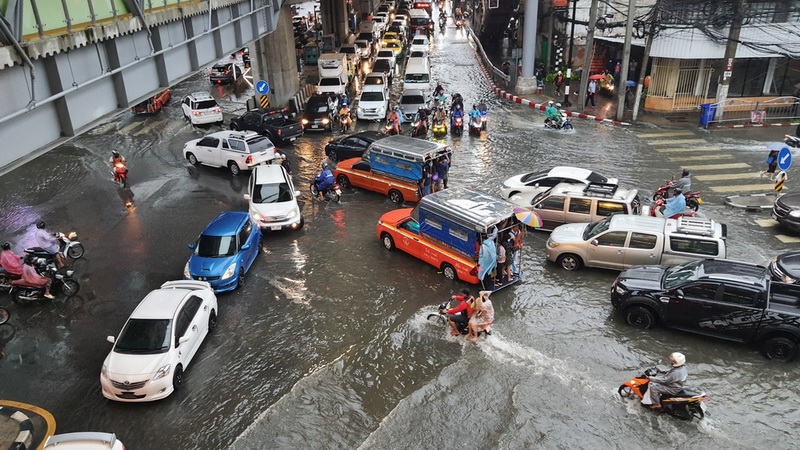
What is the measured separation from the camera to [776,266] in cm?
1242

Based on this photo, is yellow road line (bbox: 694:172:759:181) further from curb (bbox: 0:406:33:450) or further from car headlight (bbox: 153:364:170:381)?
curb (bbox: 0:406:33:450)

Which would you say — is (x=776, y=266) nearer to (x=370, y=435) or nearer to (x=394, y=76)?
(x=370, y=435)

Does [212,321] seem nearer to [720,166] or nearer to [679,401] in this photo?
[679,401]

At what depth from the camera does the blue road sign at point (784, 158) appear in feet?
56.4

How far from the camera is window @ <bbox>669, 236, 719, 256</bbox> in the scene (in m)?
12.6

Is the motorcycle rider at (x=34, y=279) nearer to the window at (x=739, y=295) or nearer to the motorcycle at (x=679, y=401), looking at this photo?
the motorcycle at (x=679, y=401)

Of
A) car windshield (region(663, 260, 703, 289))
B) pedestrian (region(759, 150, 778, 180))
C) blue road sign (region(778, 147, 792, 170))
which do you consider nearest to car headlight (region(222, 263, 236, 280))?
car windshield (region(663, 260, 703, 289))

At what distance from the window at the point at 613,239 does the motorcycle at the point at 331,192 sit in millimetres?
8775

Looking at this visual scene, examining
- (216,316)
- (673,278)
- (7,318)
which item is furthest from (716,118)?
(7,318)

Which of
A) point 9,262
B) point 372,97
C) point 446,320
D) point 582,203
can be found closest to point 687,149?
point 582,203

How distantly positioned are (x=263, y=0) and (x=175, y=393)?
56.7ft

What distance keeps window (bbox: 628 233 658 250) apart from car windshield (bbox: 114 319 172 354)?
10295mm

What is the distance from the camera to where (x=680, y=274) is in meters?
11.5

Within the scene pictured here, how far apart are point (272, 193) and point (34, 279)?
21.0ft
